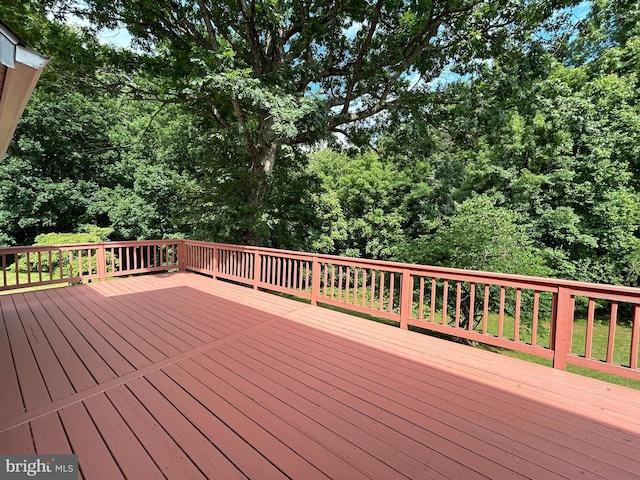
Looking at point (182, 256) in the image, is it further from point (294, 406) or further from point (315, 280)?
point (294, 406)

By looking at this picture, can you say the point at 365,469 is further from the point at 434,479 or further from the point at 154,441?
the point at 154,441

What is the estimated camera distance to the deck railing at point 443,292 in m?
2.45

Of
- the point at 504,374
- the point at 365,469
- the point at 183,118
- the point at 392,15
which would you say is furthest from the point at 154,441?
the point at 183,118

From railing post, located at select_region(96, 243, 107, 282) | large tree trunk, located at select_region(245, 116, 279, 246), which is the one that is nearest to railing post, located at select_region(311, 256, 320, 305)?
large tree trunk, located at select_region(245, 116, 279, 246)

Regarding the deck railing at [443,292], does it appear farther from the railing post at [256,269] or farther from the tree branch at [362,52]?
the tree branch at [362,52]

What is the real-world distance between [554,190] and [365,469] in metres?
11.2

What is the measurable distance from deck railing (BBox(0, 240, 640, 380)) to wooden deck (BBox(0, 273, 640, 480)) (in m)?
0.25

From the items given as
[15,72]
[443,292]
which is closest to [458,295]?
[443,292]

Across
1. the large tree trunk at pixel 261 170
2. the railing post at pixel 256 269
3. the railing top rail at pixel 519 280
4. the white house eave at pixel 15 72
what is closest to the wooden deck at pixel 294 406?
the railing top rail at pixel 519 280

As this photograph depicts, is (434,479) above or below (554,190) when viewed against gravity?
below

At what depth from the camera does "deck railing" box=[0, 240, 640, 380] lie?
2.45 meters

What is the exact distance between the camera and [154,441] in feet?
5.41

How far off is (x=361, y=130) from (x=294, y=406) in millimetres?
7045

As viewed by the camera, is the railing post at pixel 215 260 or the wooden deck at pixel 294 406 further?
the railing post at pixel 215 260
